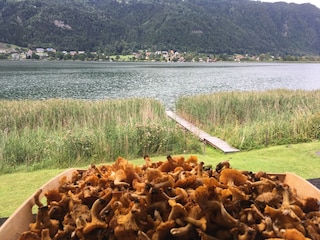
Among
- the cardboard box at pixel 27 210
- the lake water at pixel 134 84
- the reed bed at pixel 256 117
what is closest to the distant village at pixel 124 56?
the lake water at pixel 134 84

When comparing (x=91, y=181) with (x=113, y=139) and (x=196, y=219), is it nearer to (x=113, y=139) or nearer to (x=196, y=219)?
(x=196, y=219)

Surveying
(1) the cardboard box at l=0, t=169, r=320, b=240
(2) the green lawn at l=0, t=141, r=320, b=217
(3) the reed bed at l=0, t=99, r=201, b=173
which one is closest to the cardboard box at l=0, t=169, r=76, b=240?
(1) the cardboard box at l=0, t=169, r=320, b=240

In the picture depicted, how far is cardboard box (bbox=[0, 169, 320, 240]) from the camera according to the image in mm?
1283

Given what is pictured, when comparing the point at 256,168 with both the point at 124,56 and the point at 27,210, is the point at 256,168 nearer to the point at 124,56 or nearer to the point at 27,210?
the point at 27,210

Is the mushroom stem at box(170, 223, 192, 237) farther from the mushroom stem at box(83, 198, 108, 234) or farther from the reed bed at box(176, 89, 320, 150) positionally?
the reed bed at box(176, 89, 320, 150)

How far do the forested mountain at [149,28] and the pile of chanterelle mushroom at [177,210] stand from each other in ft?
338

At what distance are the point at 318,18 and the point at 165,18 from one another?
3511 inches

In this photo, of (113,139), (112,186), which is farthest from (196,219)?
(113,139)

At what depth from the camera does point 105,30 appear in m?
113

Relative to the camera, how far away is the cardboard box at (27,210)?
1.28 meters

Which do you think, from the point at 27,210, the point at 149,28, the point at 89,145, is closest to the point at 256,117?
the point at 89,145

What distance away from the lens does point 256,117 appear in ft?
36.7

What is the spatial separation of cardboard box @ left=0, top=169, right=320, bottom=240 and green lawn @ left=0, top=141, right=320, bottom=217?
88.0 inches

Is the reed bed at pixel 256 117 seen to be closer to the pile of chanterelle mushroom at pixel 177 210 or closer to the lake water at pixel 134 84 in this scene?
the lake water at pixel 134 84
